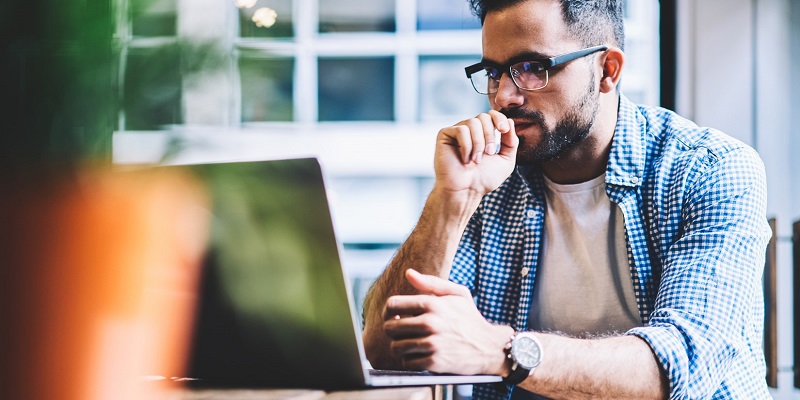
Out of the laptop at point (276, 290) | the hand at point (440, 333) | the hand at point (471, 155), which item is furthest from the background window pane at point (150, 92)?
the hand at point (471, 155)

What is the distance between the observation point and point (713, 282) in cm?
118

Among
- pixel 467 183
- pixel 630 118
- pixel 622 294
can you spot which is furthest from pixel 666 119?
pixel 467 183

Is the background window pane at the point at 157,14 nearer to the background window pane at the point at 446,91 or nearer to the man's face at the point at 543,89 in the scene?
the man's face at the point at 543,89

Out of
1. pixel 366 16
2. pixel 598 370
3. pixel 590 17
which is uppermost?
pixel 366 16

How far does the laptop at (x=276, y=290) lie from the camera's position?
72cm

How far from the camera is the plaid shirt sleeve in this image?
1.09 m

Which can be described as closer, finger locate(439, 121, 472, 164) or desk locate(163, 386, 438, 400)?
desk locate(163, 386, 438, 400)

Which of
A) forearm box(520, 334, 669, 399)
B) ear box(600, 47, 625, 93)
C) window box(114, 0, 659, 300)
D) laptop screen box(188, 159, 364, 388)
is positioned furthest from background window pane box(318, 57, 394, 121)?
laptop screen box(188, 159, 364, 388)

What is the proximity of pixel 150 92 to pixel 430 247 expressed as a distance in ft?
3.32

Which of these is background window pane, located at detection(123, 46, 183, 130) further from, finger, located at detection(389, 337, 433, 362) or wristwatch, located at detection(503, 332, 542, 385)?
wristwatch, located at detection(503, 332, 542, 385)

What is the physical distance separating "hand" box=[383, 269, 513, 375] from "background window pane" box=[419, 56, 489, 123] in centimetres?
235

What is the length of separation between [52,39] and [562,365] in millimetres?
798

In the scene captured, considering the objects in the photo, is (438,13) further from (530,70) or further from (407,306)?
(407,306)

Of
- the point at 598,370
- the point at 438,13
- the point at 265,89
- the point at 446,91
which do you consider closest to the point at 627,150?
the point at 598,370
